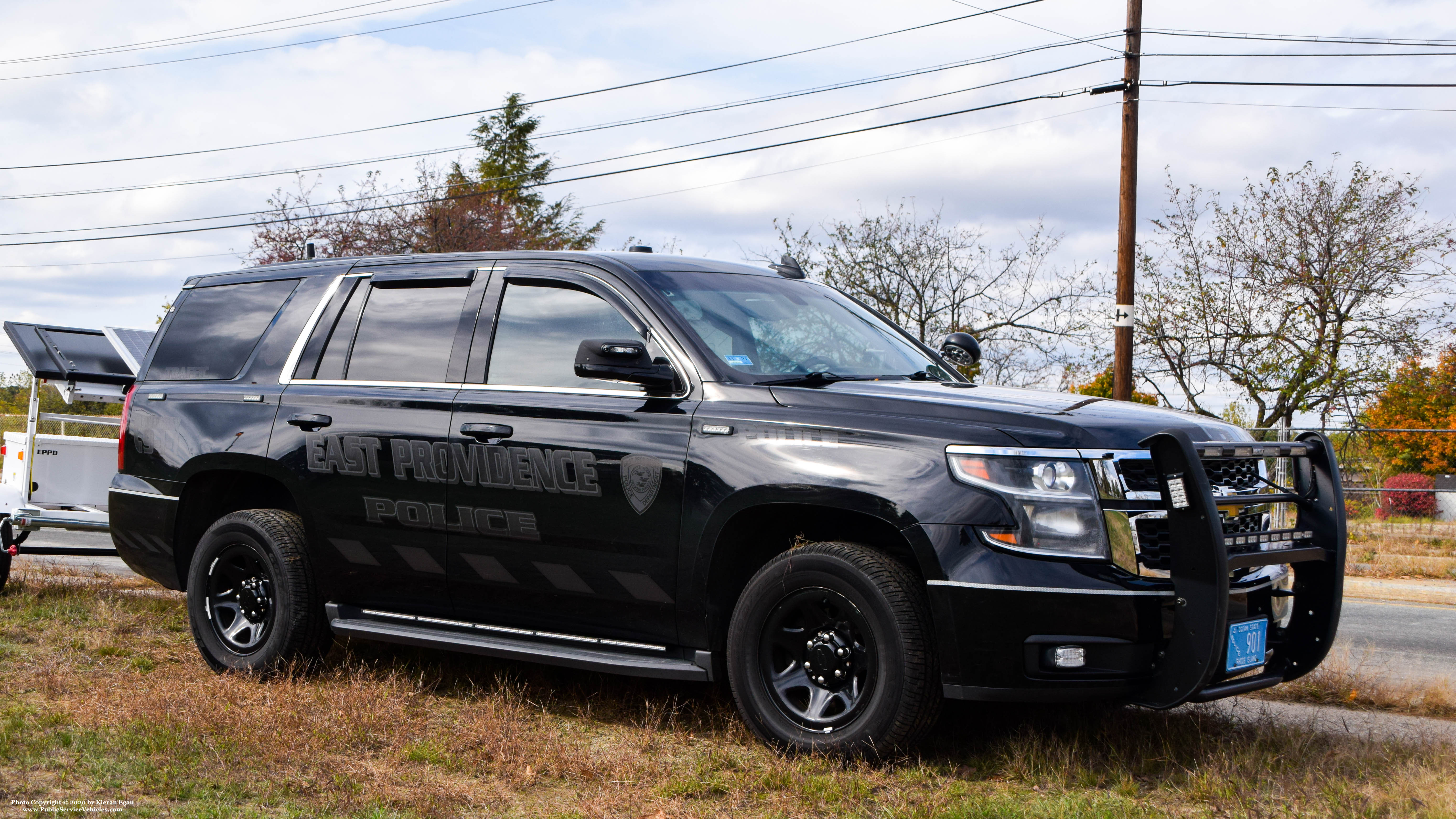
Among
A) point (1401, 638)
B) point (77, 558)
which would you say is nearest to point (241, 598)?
point (1401, 638)

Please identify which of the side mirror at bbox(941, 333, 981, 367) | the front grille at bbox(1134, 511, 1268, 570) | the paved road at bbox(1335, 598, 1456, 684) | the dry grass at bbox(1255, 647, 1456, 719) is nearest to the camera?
the front grille at bbox(1134, 511, 1268, 570)

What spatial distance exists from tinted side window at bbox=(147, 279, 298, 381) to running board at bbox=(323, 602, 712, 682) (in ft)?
4.96

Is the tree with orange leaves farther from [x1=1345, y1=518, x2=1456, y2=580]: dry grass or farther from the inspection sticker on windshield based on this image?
the inspection sticker on windshield

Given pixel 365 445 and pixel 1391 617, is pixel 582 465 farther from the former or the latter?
pixel 1391 617

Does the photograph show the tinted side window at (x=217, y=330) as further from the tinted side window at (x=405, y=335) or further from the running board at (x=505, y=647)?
the running board at (x=505, y=647)

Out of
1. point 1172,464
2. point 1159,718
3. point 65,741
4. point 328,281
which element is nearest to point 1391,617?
point 1159,718

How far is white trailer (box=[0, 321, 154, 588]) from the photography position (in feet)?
27.6

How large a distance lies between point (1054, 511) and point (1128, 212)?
15.1 meters

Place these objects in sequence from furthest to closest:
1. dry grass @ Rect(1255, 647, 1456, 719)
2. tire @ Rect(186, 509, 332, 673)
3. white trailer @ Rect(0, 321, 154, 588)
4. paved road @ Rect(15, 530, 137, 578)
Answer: paved road @ Rect(15, 530, 137, 578) < white trailer @ Rect(0, 321, 154, 588) < tire @ Rect(186, 509, 332, 673) < dry grass @ Rect(1255, 647, 1456, 719)

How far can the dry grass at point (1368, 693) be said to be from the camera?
5797 mm

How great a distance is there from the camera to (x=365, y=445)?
5.80 meters

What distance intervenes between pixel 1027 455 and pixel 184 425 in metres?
4.49

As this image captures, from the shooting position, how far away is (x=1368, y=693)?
594 cm

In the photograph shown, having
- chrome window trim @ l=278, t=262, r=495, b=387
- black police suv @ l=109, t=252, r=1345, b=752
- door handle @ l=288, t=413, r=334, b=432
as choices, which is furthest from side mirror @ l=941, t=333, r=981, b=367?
door handle @ l=288, t=413, r=334, b=432
